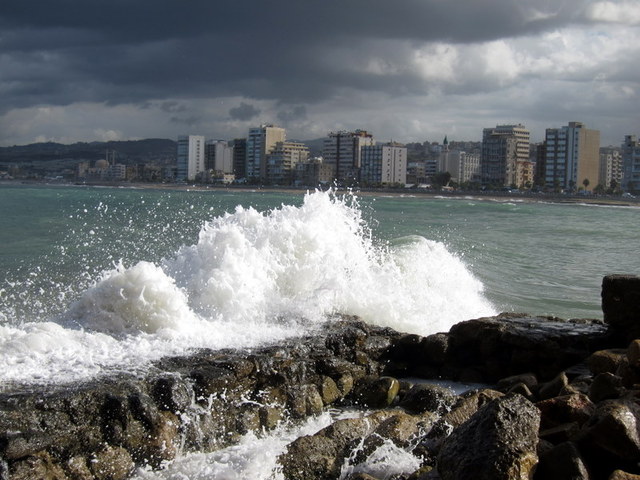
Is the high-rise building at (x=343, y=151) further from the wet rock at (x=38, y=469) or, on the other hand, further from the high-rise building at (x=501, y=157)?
the wet rock at (x=38, y=469)

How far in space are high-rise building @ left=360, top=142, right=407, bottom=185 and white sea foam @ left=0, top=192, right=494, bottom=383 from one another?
154276mm

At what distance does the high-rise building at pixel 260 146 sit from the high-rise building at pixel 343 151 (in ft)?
49.2

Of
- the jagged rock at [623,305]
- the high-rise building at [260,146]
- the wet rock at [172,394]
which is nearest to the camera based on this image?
the wet rock at [172,394]

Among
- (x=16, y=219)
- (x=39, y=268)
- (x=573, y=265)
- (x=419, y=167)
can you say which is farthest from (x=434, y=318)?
(x=419, y=167)

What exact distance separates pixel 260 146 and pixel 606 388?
185 m

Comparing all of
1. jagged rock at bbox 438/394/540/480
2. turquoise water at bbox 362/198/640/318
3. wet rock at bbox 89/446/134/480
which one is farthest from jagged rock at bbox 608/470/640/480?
turquoise water at bbox 362/198/640/318

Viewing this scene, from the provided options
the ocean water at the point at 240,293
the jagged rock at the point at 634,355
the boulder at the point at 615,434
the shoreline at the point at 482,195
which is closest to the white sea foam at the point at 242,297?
the ocean water at the point at 240,293

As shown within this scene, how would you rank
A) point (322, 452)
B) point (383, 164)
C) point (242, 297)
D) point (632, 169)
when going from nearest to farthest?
point (322, 452)
point (242, 297)
point (632, 169)
point (383, 164)

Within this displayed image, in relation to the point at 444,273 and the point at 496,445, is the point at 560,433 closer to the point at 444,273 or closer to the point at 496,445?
the point at 496,445

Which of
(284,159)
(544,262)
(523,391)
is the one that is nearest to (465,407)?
(523,391)

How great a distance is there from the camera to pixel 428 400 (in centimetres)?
811

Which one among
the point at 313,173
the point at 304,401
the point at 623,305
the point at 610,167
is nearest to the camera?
the point at 304,401

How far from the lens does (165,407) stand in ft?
23.8

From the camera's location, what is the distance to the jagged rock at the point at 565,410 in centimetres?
661
